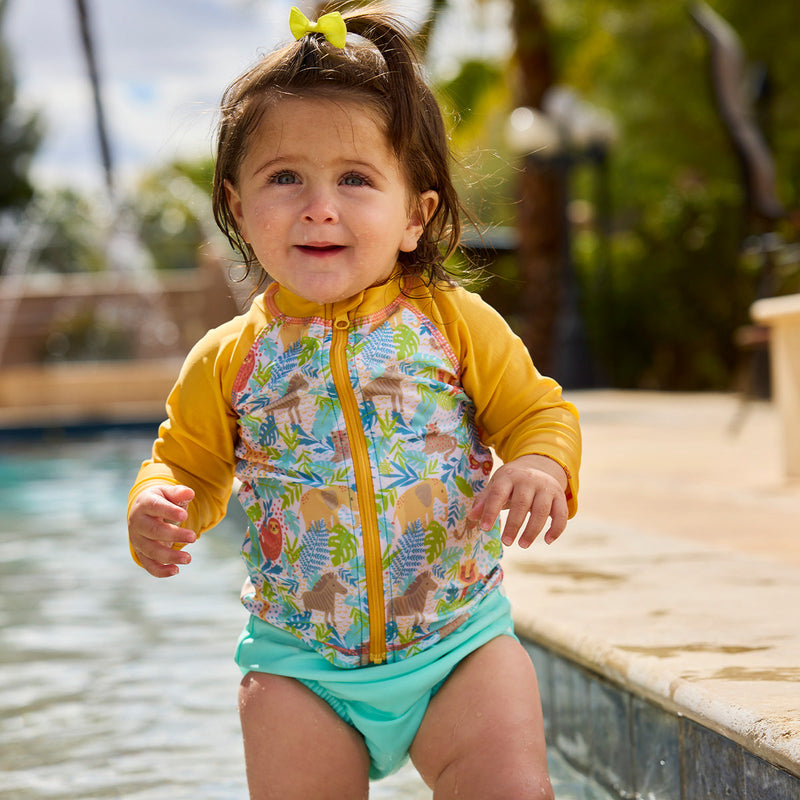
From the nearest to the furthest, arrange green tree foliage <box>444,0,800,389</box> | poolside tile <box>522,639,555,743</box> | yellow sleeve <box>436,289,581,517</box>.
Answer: yellow sleeve <box>436,289,581,517</box> < poolside tile <box>522,639,555,743</box> < green tree foliage <box>444,0,800,389</box>

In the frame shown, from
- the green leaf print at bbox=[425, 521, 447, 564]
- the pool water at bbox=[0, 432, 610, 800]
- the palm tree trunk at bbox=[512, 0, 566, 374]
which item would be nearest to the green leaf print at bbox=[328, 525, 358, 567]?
the green leaf print at bbox=[425, 521, 447, 564]

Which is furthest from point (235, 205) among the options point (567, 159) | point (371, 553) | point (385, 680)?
point (567, 159)

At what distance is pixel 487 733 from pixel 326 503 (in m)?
0.42

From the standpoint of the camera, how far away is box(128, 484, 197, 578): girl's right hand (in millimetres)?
1645

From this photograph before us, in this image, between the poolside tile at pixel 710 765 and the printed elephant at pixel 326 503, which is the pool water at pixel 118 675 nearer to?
the poolside tile at pixel 710 765

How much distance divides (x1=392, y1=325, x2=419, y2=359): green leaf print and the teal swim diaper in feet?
1.39

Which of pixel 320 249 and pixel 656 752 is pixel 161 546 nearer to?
pixel 320 249

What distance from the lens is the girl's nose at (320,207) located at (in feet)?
5.37

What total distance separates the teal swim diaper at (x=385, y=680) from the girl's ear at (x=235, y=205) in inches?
26.5

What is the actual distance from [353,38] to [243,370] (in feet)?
1.90

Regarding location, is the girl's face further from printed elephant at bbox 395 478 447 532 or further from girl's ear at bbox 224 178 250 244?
printed elephant at bbox 395 478 447 532

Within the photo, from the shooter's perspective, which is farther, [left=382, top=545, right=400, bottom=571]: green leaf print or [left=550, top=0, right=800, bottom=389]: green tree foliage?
[left=550, top=0, right=800, bottom=389]: green tree foliage

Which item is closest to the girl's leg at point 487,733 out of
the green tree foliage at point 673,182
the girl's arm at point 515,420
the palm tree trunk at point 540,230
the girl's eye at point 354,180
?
the girl's arm at point 515,420

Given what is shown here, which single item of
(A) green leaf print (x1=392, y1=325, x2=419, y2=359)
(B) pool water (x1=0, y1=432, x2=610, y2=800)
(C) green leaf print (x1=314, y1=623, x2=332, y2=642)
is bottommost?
(B) pool water (x1=0, y1=432, x2=610, y2=800)
